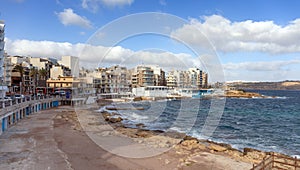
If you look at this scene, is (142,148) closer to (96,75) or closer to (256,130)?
(256,130)

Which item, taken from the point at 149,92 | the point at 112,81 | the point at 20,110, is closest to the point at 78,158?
the point at 20,110

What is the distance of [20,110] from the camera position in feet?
94.3

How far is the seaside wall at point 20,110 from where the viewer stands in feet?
65.0

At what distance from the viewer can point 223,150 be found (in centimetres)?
1694

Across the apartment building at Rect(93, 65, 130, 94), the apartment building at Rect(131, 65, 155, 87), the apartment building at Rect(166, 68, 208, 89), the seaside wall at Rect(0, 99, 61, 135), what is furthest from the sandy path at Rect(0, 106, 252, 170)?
the apartment building at Rect(166, 68, 208, 89)

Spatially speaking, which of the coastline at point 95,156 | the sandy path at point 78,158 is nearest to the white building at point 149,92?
the coastline at point 95,156

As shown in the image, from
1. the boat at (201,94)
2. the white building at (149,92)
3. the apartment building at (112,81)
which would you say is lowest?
the boat at (201,94)

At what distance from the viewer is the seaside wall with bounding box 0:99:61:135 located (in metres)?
19.8

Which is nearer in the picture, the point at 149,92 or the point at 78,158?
the point at 78,158

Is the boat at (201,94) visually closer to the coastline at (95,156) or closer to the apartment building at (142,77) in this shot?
the apartment building at (142,77)

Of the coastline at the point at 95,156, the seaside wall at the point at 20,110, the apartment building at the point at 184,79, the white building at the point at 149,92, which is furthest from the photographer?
the apartment building at the point at 184,79

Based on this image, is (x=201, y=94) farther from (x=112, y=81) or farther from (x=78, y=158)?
(x=78, y=158)

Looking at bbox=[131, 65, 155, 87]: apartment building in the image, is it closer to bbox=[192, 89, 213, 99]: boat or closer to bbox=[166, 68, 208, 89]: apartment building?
bbox=[166, 68, 208, 89]: apartment building

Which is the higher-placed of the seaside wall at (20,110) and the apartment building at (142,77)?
the apartment building at (142,77)
